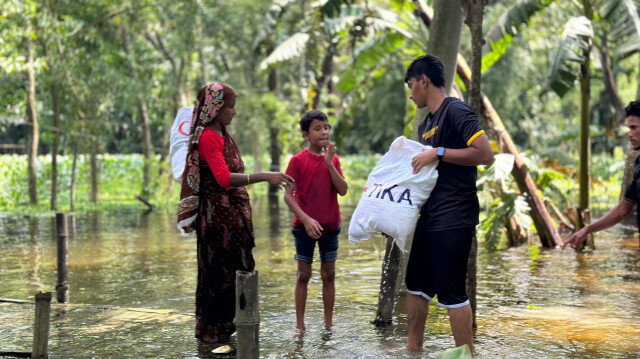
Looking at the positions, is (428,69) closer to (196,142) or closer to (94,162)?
(196,142)

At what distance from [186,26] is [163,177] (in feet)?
17.4

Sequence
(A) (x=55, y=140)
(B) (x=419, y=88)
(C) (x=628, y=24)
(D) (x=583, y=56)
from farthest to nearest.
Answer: (A) (x=55, y=140), (C) (x=628, y=24), (D) (x=583, y=56), (B) (x=419, y=88)

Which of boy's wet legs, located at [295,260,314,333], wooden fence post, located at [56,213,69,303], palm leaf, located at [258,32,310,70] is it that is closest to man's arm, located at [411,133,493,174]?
boy's wet legs, located at [295,260,314,333]

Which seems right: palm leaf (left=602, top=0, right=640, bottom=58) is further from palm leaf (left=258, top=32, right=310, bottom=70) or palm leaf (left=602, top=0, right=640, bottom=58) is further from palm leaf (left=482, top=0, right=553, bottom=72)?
palm leaf (left=258, top=32, right=310, bottom=70)

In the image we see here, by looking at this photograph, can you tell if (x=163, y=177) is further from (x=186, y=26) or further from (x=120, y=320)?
(x=120, y=320)

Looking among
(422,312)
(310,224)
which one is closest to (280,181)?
(310,224)

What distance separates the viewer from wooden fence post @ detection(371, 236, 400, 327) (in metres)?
7.04

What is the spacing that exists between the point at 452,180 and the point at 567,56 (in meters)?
8.66

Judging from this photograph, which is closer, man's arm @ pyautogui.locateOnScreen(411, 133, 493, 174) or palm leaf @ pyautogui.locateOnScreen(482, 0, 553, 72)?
man's arm @ pyautogui.locateOnScreen(411, 133, 493, 174)

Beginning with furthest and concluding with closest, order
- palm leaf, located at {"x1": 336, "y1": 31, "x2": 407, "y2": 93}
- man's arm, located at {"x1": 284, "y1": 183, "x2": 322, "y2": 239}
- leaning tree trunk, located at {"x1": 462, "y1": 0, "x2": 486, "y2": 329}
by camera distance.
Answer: palm leaf, located at {"x1": 336, "y1": 31, "x2": 407, "y2": 93} < leaning tree trunk, located at {"x1": 462, "y1": 0, "x2": 486, "y2": 329} < man's arm, located at {"x1": 284, "y1": 183, "x2": 322, "y2": 239}

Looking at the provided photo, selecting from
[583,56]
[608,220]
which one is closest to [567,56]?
[583,56]

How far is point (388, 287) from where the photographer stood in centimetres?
714

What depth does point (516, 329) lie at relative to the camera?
272 inches

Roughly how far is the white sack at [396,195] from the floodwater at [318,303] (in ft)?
3.35
